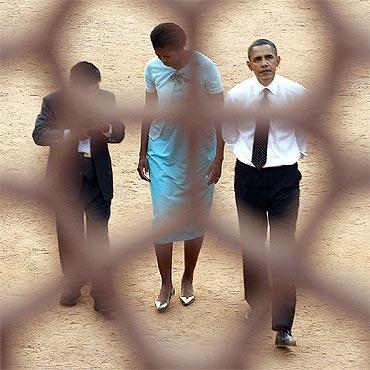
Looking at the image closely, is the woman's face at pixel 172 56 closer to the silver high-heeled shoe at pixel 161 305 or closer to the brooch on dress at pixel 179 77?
the brooch on dress at pixel 179 77

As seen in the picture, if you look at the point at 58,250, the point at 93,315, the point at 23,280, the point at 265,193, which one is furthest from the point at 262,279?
the point at 23,280

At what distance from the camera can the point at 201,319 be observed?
1.59m

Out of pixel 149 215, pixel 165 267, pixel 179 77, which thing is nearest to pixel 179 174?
pixel 149 215

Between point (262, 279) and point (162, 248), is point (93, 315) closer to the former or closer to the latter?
point (162, 248)

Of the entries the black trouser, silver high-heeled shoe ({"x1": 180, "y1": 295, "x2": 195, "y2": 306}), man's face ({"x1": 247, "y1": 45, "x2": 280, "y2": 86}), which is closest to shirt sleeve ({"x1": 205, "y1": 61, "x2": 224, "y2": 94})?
the black trouser

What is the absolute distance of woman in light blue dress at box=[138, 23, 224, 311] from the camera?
2.24 feet

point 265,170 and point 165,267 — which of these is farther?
point 165,267

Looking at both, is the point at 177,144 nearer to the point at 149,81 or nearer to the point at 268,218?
the point at 149,81

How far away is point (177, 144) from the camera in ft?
2.57

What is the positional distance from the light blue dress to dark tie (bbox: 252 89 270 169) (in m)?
0.03

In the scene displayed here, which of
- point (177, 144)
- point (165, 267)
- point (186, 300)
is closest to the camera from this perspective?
point (177, 144)

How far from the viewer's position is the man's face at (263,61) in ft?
3.33

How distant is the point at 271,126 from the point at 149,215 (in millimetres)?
248

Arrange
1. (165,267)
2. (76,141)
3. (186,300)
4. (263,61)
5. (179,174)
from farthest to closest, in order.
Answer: (186,300) < (165,267) < (263,61) < (179,174) < (76,141)
